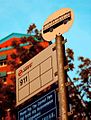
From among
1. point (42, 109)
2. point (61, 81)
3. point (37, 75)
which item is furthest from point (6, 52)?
point (61, 81)

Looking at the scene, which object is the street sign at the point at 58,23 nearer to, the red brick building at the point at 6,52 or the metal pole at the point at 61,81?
the metal pole at the point at 61,81

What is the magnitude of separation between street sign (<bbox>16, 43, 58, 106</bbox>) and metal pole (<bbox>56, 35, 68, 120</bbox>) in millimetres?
382

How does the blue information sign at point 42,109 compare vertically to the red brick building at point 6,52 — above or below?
below

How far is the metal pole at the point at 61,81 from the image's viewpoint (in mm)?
4898

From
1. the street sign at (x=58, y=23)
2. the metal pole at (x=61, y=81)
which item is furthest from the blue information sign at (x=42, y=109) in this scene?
the street sign at (x=58, y=23)

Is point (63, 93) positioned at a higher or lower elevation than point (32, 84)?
lower

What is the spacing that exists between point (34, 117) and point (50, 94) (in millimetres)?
596

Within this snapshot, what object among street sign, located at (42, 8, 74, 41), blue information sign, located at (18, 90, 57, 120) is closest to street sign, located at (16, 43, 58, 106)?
blue information sign, located at (18, 90, 57, 120)

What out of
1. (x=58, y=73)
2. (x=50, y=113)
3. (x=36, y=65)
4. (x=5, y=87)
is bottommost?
(x=50, y=113)

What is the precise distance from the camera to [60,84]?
16.5 ft

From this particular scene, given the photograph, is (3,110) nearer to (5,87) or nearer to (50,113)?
(5,87)

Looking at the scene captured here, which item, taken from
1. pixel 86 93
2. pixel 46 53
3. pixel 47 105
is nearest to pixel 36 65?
pixel 46 53

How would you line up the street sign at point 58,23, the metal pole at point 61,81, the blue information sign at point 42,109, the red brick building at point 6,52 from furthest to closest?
the red brick building at point 6,52 < the blue information sign at point 42,109 < the street sign at point 58,23 < the metal pole at point 61,81

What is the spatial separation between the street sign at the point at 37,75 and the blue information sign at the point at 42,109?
0.69 feet
